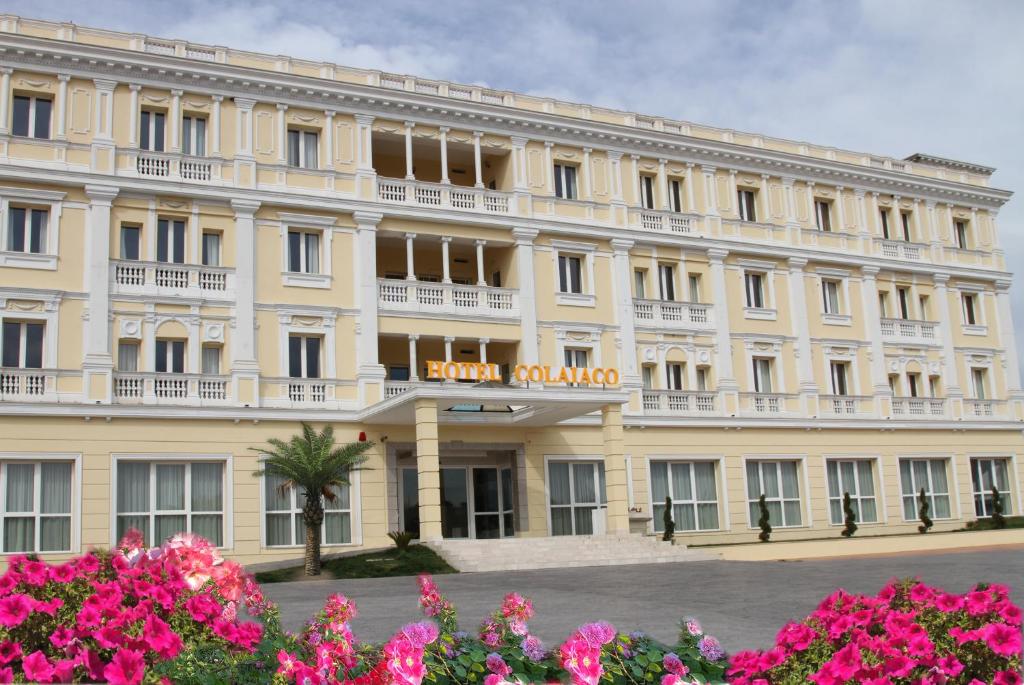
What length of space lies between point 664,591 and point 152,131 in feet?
73.2

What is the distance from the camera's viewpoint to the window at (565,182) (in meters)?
39.3

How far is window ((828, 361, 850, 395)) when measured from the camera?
43594mm

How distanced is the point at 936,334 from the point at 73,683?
45654 millimetres

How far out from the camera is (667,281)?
40.9 meters

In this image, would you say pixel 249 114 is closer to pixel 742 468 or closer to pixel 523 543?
pixel 523 543

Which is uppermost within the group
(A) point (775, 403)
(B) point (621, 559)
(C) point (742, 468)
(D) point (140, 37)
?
(D) point (140, 37)

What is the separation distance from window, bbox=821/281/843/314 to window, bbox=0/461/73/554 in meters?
30.6

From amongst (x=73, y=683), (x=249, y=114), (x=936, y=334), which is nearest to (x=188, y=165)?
(x=249, y=114)

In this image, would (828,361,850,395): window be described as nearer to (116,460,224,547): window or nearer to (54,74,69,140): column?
(116,460,224,547): window

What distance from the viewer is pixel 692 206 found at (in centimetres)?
4166

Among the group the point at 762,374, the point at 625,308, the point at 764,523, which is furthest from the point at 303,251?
the point at 764,523

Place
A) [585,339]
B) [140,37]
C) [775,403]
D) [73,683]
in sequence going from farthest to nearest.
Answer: [775,403] < [585,339] < [140,37] < [73,683]

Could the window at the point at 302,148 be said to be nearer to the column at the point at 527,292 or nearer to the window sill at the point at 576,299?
the column at the point at 527,292

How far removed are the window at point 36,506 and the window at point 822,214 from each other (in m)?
31.9
